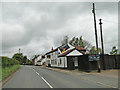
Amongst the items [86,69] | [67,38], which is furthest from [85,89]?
[67,38]

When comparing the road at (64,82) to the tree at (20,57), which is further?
the tree at (20,57)

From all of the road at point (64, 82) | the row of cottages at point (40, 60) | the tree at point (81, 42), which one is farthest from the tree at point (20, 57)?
the road at point (64, 82)

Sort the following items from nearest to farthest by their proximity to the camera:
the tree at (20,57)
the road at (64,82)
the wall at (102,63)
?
the road at (64,82)
the wall at (102,63)
the tree at (20,57)

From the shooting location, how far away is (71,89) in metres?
8.09

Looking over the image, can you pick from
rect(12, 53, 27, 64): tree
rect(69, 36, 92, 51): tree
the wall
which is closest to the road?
the wall

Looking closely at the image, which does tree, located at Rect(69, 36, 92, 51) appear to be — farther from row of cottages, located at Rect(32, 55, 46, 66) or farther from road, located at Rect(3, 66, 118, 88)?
road, located at Rect(3, 66, 118, 88)

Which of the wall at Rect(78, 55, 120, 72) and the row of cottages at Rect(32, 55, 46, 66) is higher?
the wall at Rect(78, 55, 120, 72)

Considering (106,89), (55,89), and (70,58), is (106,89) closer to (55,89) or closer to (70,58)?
(55,89)

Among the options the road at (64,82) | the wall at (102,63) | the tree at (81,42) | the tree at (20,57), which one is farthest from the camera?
the tree at (20,57)

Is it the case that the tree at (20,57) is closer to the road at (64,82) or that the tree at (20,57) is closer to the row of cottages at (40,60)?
the row of cottages at (40,60)

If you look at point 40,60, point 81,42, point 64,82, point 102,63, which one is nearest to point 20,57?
point 40,60

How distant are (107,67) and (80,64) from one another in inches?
175

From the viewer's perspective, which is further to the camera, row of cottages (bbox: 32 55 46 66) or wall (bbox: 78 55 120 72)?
row of cottages (bbox: 32 55 46 66)

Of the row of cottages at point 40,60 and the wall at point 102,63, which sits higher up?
the wall at point 102,63
